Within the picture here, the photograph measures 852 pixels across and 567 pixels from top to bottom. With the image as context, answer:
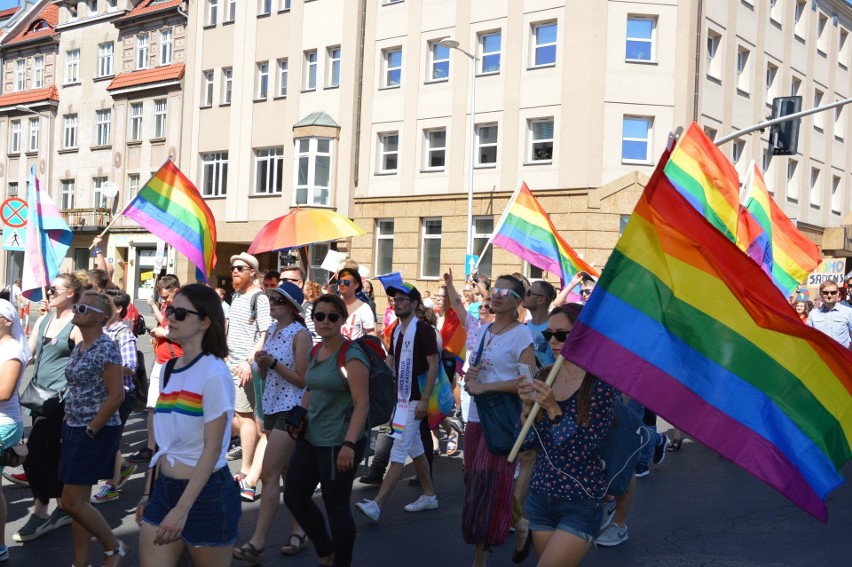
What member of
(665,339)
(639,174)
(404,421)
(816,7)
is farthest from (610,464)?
(816,7)

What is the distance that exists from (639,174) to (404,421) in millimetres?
20608

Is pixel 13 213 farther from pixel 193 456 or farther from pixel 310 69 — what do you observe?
pixel 310 69

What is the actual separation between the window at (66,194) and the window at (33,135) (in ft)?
9.60

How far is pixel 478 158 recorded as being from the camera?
96.4 ft

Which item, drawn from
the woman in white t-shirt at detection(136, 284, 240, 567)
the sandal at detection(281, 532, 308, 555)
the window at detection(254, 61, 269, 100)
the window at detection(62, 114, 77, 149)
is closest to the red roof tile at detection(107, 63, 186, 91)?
the window at detection(62, 114, 77, 149)

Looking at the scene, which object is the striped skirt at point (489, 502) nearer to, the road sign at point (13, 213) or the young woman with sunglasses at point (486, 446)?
the young woman with sunglasses at point (486, 446)

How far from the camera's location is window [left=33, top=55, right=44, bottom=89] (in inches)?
1850

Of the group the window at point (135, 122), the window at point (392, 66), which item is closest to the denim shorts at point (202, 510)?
the window at point (392, 66)

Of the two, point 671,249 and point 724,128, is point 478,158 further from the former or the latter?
point 671,249

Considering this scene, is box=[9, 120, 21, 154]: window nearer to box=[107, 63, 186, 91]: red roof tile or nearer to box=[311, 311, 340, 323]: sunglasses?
box=[107, 63, 186, 91]: red roof tile

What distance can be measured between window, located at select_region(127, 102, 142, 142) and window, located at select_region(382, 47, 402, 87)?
14.0m

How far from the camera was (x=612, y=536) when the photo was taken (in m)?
6.76

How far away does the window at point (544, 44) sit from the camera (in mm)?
28078

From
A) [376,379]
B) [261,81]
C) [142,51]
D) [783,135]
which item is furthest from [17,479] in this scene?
[142,51]
